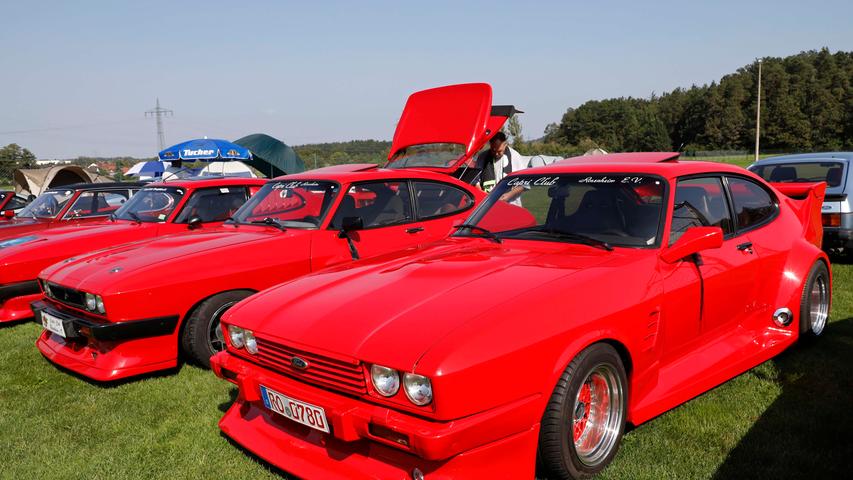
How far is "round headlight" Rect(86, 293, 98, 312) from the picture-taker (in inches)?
166

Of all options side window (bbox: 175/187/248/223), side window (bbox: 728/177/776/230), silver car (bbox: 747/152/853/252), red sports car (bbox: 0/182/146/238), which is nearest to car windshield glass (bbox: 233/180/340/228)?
side window (bbox: 175/187/248/223)

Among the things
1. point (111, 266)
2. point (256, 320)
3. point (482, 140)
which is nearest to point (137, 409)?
point (111, 266)

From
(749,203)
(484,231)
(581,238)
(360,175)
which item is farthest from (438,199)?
(749,203)

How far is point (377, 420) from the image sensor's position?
7.64ft

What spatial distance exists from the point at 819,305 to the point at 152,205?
6714mm

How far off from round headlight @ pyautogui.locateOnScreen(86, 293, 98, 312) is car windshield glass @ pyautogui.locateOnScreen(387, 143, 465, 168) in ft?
12.3

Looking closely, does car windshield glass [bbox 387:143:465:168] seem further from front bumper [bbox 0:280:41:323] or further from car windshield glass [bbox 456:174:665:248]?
front bumper [bbox 0:280:41:323]

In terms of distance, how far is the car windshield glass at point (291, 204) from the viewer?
522cm

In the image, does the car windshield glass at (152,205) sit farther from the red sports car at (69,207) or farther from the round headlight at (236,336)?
the round headlight at (236,336)

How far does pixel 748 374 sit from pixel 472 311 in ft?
Answer: 8.71

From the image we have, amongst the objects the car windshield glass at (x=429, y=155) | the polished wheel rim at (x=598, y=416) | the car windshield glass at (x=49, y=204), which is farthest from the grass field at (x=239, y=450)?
the car windshield glass at (x=49, y=204)

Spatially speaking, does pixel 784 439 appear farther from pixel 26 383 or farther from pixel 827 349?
pixel 26 383

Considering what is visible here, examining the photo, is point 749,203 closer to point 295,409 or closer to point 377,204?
point 377,204

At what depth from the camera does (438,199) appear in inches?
231
